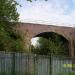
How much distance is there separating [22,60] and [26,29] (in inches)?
1316

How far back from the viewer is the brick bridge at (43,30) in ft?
187

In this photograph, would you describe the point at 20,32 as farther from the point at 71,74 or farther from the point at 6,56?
the point at 6,56

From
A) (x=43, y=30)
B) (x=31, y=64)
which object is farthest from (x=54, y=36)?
(x=31, y=64)

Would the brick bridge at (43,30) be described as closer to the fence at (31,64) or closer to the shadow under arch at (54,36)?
the shadow under arch at (54,36)

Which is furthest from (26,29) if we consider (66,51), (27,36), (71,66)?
(71,66)

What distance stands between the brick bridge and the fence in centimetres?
2592

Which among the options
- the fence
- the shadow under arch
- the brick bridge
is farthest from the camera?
the shadow under arch

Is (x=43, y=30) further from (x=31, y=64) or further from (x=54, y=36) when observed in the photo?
(x=31, y=64)

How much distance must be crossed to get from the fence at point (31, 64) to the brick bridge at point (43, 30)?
85.0 ft

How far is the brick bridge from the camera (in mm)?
57000

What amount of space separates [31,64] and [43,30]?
35.6 m

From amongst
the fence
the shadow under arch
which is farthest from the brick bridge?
the fence

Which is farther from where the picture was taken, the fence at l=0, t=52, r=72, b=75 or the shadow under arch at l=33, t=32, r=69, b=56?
the shadow under arch at l=33, t=32, r=69, b=56

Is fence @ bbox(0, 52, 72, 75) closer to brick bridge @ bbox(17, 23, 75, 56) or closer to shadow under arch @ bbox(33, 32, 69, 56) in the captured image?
brick bridge @ bbox(17, 23, 75, 56)
